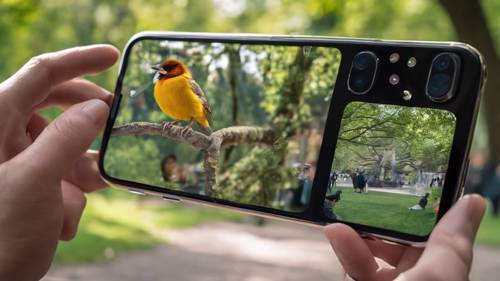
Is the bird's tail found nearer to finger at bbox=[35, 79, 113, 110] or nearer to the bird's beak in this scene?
the bird's beak

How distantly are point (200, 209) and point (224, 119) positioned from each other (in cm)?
422

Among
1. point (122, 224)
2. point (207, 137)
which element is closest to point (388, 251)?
point (207, 137)

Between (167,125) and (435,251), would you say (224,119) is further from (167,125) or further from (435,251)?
(435,251)

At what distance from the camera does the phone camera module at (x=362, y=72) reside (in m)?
0.75

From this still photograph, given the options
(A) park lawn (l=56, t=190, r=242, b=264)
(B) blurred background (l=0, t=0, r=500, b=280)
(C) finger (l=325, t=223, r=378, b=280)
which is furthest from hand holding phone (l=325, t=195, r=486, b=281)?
(A) park lawn (l=56, t=190, r=242, b=264)

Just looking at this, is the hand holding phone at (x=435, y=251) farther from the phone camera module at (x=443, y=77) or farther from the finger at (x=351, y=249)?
the phone camera module at (x=443, y=77)

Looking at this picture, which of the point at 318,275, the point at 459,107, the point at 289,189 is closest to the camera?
the point at 459,107

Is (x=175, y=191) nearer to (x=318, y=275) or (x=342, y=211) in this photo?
(x=342, y=211)

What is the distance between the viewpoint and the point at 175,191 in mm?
871

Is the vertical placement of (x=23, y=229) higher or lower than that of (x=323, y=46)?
lower

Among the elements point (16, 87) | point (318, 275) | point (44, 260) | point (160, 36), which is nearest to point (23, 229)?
point (44, 260)

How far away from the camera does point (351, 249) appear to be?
66cm

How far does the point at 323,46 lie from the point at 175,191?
1.06 ft

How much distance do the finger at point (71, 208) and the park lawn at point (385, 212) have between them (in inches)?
18.9
